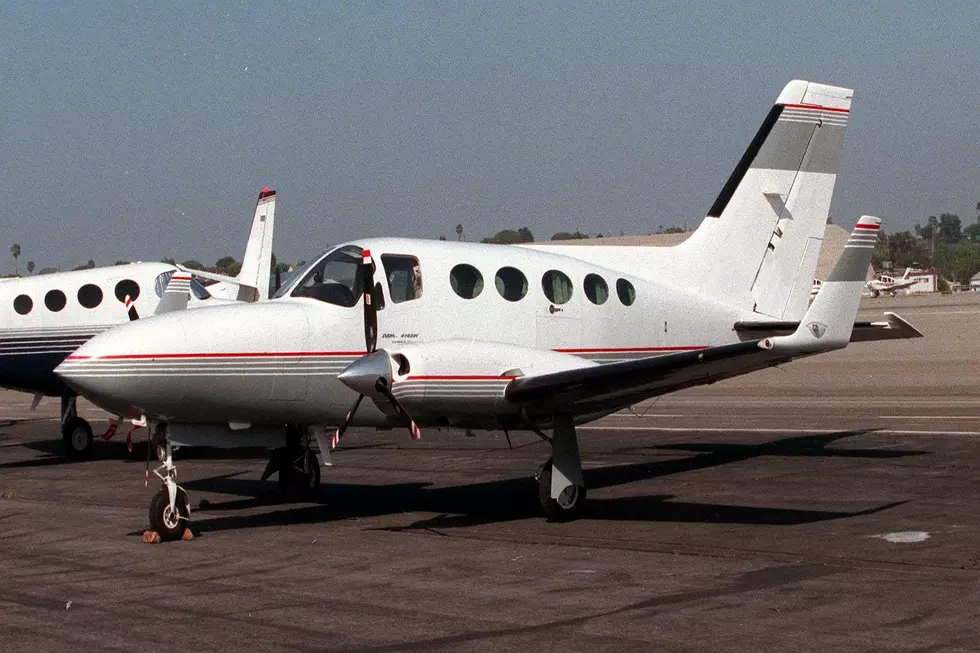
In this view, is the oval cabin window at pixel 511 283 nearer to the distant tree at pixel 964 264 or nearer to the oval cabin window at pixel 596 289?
the oval cabin window at pixel 596 289

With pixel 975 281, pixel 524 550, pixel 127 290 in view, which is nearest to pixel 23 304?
pixel 127 290

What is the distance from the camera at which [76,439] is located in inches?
853

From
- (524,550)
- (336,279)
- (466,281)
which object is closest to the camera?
(524,550)

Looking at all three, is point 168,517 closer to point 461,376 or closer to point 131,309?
point 461,376

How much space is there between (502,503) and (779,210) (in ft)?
19.5

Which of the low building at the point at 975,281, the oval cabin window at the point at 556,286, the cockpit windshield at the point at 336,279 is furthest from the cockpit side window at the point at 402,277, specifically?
the low building at the point at 975,281

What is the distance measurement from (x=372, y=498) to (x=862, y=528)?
→ 628cm

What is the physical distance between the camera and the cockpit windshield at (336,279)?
12.7 metres

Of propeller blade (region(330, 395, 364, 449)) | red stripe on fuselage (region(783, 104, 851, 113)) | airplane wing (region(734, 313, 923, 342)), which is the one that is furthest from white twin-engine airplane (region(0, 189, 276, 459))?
red stripe on fuselage (region(783, 104, 851, 113))

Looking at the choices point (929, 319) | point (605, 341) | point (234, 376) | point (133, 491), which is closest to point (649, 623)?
point (234, 376)

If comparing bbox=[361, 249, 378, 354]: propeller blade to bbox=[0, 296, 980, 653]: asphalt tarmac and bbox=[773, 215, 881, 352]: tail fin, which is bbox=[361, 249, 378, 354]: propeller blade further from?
bbox=[773, 215, 881, 352]: tail fin

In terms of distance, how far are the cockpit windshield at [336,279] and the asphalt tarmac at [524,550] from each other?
244 cm

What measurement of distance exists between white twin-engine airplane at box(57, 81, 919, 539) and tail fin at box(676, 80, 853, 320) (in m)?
1.55

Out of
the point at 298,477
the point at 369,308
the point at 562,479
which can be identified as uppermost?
the point at 369,308
